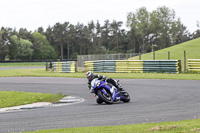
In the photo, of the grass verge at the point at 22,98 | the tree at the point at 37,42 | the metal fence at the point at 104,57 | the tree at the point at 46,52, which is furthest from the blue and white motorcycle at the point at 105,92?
the tree at the point at 46,52

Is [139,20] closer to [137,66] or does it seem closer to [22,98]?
[137,66]

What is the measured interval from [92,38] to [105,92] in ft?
400

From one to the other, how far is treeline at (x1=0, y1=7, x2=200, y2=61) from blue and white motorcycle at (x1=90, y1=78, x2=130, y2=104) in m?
93.7

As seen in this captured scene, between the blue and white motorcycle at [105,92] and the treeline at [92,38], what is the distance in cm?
9368

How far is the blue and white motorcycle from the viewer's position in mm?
13783

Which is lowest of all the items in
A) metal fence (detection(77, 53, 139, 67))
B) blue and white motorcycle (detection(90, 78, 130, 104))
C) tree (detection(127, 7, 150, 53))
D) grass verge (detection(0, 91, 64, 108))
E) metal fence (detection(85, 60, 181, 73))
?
grass verge (detection(0, 91, 64, 108))

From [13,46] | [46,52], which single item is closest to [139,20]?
[46,52]

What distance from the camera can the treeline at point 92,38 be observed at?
111 m

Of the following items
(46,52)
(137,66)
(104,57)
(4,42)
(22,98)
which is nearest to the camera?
(22,98)

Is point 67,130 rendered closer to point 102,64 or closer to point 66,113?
point 66,113

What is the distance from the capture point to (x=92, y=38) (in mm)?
135125

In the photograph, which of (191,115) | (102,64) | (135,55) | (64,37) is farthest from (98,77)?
(64,37)

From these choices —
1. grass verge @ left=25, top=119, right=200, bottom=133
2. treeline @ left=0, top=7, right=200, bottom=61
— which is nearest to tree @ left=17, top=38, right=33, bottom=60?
treeline @ left=0, top=7, right=200, bottom=61

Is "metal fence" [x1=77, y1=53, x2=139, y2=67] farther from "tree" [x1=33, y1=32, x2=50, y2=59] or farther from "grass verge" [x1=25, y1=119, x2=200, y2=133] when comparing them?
"tree" [x1=33, y1=32, x2=50, y2=59]
